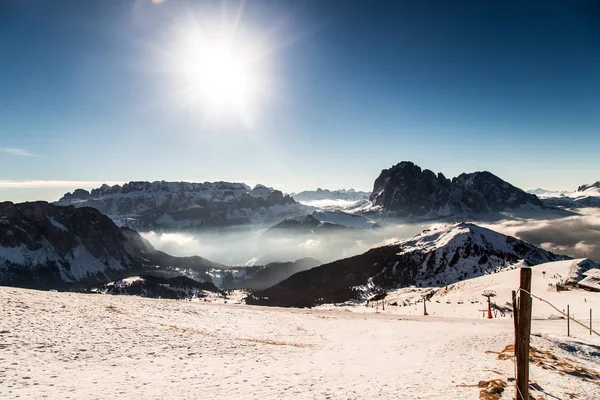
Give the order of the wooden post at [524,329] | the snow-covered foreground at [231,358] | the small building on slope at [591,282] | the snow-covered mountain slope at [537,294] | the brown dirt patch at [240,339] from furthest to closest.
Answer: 1. the small building on slope at [591,282]
2. the snow-covered mountain slope at [537,294]
3. the brown dirt patch at [240,339]
4. the snow-covered foreground at [231,358]
5. the wooden post at [524,329]

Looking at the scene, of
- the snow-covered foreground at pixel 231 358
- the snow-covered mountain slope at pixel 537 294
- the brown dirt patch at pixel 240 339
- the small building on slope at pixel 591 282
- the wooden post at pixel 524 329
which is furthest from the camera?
the small building on slope at pixel 591 282

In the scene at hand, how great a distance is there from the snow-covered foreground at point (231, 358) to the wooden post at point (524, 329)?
8.07ft

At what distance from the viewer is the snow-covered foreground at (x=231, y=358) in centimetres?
1398

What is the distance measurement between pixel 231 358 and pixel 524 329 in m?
14.6

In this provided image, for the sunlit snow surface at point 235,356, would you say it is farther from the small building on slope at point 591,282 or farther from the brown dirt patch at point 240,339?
the small building on slope at point 591,282

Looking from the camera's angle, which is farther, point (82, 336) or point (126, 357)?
point (82, 336)

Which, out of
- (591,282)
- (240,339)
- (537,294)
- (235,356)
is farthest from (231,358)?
(591,282)

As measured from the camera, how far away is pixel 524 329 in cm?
1166

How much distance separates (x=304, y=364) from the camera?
19.4m

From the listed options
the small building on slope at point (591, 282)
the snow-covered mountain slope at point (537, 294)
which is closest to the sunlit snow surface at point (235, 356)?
the snow-covered mountain slope at point (537, 294)

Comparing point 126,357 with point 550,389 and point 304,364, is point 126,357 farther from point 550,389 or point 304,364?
point 550,389

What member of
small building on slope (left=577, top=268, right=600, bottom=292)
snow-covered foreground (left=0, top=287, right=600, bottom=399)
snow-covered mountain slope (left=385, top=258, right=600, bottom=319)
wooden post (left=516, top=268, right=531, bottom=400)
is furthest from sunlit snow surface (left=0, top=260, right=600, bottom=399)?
small building on slope (left=577, top=268, right=600, bottom=292)

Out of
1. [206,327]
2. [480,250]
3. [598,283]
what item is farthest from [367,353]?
[480,250]

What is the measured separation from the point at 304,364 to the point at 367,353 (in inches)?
246
